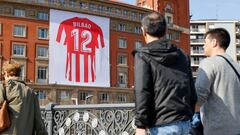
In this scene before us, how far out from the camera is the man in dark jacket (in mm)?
2879

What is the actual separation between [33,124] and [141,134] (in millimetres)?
2086

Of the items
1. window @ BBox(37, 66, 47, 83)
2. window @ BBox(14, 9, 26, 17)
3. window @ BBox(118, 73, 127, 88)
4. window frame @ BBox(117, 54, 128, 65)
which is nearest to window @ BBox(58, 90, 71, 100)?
window @ BBox(37, 66, 47, 83)

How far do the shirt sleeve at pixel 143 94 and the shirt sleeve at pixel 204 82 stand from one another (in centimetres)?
54

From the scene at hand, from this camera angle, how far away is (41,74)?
53.1 m

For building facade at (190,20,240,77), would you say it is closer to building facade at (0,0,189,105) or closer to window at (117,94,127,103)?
building facade at (0,0,189,105)

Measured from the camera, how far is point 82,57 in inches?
2261

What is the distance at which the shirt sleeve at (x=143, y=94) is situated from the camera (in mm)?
2850

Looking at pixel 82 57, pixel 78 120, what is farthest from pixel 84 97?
pixel 78 120

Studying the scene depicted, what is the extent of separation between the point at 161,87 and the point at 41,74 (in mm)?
51304

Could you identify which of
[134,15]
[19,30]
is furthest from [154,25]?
[134,15]

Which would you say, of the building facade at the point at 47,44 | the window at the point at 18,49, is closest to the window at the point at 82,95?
the building facade at the point at 47,44

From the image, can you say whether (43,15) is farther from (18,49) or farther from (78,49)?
(78,49)

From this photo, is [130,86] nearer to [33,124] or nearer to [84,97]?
[84,97]

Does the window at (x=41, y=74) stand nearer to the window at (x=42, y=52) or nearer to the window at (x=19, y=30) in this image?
the window at (x=42, y=52)
